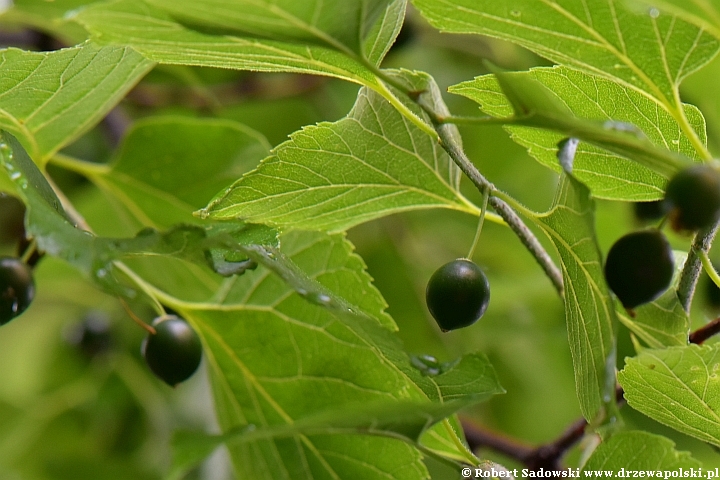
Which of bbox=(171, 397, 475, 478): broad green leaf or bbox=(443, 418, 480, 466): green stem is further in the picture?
bbox=(443, 418, 480, 466): green stem

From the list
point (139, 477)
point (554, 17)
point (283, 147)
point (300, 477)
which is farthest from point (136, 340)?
point (554, 17)

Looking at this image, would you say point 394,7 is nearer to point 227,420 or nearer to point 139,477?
point 227,420

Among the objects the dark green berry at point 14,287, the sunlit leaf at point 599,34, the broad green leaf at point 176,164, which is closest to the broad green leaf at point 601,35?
the sunlit leaf at point 599,34

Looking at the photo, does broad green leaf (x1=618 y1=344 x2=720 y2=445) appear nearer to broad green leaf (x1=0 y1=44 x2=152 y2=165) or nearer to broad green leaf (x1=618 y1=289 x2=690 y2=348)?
broad green leaf (x1=618 y1=289 x2=690 y2=348)

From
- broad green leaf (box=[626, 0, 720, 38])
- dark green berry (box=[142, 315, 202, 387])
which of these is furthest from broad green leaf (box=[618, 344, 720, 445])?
dark green berry (box=[142, 315, 202, 387])

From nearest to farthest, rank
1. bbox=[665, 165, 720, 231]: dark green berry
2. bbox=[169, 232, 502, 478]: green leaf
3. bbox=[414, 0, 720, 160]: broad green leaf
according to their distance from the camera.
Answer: bbox=[665, 165, 720, 231]: dark green berry < bbox=[414, 0, 720, 160]: broad green leaf < bbox=[169, 232, 502, 478]: green leaf

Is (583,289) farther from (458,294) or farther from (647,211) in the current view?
(647,211)
